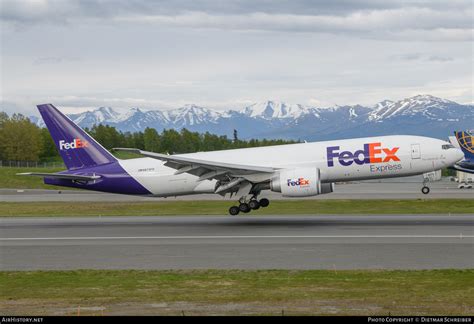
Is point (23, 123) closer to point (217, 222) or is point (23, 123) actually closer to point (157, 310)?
point (217, 222)

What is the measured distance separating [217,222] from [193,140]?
12447 centimetres

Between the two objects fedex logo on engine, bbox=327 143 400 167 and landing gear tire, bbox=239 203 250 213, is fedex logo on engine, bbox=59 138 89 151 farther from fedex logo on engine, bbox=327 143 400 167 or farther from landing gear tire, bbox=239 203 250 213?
fedex logo on engine, bbox=327 143 400 167

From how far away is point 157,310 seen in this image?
1459 cm

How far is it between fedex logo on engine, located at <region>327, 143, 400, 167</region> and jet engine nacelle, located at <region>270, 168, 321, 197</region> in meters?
1.81

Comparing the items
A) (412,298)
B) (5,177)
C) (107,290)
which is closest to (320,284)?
(412,298)

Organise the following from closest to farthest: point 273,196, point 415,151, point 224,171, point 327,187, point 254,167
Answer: point 254,167
point 224,171
point 415,151
point 327,187
point 273,196

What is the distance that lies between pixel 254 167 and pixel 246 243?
892cm

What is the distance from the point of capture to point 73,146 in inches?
1540

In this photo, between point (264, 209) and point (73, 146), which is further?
point (264, 209)

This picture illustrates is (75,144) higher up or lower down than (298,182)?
higher up

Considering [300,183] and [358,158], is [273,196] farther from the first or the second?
[300,183]

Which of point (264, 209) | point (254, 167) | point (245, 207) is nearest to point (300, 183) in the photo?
point (254, 167)

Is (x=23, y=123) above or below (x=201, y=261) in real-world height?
above

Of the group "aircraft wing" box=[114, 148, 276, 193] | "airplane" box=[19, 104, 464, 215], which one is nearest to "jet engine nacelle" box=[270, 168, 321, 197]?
"airplane" box=[19, 104, 464, 215]
